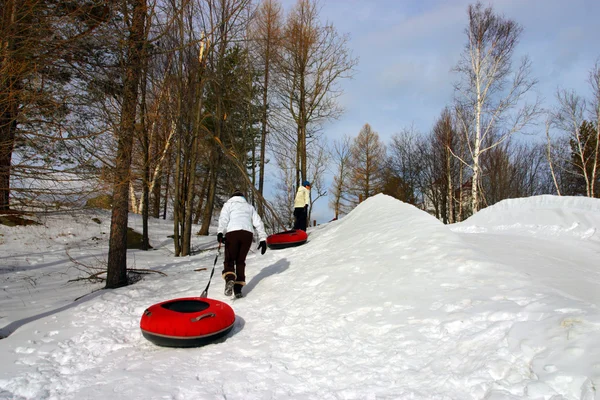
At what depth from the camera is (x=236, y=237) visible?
6043mm

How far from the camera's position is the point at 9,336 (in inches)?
175

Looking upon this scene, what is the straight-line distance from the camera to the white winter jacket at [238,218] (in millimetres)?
6129

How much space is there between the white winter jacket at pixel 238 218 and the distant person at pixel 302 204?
20.6 feet

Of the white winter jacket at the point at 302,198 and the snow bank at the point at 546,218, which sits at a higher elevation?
the white winter jacket at the point at 302,198

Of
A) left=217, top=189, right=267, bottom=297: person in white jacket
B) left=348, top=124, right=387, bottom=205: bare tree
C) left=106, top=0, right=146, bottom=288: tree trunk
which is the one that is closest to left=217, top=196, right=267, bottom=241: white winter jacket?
left=217, top=189, right=267, bottom=297: person in white jacket

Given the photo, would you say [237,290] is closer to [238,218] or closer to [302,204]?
[238,218]

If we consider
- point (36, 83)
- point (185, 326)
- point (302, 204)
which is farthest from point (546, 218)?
point (36, 83)

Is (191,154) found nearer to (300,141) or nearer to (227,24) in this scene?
(227,24)

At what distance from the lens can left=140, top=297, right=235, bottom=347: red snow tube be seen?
158 inches

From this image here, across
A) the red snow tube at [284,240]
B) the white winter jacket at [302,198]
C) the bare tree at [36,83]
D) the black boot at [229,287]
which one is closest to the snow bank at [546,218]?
the red snow tube at [284,240]

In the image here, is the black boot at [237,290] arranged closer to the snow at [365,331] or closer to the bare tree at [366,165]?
the snow at [365,331]

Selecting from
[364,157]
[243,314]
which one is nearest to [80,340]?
[243,314]

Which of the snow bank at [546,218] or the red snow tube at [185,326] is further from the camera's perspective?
the snow bank at [546,218]

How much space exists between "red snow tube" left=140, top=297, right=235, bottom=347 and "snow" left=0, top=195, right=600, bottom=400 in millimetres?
164
